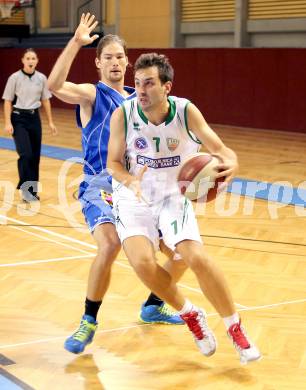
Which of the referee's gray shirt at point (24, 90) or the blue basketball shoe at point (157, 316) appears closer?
the blue basketball shoe at point (157, 316)

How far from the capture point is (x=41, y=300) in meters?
5.61

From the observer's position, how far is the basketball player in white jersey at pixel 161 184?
430 cm

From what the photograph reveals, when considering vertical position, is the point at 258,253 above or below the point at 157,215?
below

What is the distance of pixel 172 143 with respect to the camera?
445cm

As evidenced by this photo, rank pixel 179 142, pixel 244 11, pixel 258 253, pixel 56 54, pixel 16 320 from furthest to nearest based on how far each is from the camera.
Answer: pixel 56 54
pixel 244 11
pixel 258 253
pixel 16 320
pixel 179 142

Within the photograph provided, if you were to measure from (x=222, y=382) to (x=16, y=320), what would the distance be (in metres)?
1.65

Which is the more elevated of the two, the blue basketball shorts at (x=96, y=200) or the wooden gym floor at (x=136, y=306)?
the blue basketball shorts at (x=96, y=200)

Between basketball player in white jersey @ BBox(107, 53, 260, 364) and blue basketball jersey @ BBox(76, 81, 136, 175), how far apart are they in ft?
1.17

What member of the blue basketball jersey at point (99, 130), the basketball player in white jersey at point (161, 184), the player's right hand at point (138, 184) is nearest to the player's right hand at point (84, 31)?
the blue basketball jersey at point (99, 130)

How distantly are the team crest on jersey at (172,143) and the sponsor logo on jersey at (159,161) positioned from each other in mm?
57

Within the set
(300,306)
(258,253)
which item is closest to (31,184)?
(258,253)

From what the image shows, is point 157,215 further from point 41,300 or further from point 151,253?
point 41,300

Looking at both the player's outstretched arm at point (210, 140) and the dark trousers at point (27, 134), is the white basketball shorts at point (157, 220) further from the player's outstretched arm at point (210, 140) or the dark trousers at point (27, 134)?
the dark trousers at point (27, 134)

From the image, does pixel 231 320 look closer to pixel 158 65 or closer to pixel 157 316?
pixel 157 316
